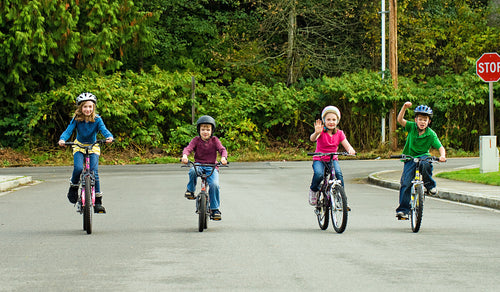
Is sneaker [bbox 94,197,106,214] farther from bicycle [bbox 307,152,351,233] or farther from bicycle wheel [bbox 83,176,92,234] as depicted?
bicycle [bbox 307,152,351,233]

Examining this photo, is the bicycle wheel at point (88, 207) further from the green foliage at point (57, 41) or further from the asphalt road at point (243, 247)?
the green foliage at point (57, 41)

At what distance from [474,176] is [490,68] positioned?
3.56 metres

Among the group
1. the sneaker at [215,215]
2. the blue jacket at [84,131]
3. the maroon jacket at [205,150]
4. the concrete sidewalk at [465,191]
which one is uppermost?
the blue jacket at [84,131]

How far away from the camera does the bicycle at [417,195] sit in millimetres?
10234

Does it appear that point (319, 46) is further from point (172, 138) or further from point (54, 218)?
point (54, 218)

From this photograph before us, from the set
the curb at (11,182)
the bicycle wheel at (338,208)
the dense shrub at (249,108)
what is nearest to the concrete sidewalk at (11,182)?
the curb at (11,182)

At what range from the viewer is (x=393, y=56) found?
32031 mm

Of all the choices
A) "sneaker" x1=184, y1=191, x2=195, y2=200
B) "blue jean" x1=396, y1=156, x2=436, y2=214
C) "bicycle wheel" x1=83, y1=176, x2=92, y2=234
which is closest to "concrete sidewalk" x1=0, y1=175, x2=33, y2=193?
"bicycle wheel" x1=83, y1=176, x2=92, y2=234

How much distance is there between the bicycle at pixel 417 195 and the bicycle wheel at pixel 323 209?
1.02 metres

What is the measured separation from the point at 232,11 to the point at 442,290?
33.6 meters

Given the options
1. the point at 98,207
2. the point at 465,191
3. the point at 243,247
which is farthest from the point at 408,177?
the point at 465,191

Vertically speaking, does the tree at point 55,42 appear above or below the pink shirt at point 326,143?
above

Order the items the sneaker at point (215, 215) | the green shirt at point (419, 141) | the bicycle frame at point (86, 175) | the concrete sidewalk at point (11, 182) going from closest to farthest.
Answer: the bicycle frame at point (86, 175), the sneaker at point (215, 215), the green shirt at point (419, 141), the concrete sidewalk at point (11, 182)

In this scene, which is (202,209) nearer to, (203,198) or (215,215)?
(203,198)
